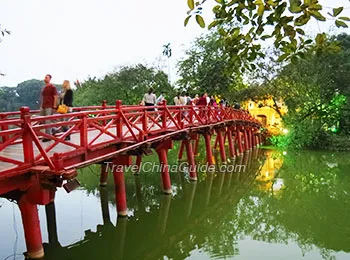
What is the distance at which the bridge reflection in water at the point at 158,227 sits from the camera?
8281 millimetres

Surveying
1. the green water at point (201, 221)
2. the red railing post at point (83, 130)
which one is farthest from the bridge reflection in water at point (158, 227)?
the red railing post at point (83, 130)

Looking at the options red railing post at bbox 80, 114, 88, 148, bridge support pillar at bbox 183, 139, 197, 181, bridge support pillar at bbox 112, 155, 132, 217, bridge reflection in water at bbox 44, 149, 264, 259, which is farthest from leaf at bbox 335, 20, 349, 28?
bridge support pillar at bbox 183, 139, 197, 181

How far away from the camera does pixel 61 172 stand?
6.20 m

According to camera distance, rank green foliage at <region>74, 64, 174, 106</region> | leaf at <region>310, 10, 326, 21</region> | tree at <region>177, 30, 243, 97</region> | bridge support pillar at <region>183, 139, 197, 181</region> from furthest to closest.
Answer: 1. green foliage at <region>74, 64, 174, 106</region>
2. tree at <region>177, 30, 243, 97</region>
3. bridge support pillar at <region>183, 139, 197, 181</region>
4. leaf at <region>310, 10, 326, 21</region>

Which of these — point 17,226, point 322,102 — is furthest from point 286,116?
point 17,226

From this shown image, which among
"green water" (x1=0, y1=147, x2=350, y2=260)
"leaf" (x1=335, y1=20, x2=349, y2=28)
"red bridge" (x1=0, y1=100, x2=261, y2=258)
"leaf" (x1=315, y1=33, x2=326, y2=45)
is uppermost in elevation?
"leaf" (x1=335, y1=20, x2=349, y2=28)

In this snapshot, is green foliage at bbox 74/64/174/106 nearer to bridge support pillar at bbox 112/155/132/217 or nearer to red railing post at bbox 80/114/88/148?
bridge support pillar at bbox 112/155/132/217

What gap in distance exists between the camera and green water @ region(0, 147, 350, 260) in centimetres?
837

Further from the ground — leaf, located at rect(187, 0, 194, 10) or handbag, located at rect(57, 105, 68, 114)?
leaf, located at rect(187, 0, 194, 10)

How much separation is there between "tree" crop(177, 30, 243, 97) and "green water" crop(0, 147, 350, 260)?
1916 cm

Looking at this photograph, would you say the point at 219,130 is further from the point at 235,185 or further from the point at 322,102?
the point at 322,102

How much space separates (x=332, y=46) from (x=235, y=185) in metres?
13.2

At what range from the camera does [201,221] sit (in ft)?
34.9

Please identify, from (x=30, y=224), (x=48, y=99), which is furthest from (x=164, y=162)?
(x=30, y=224)
